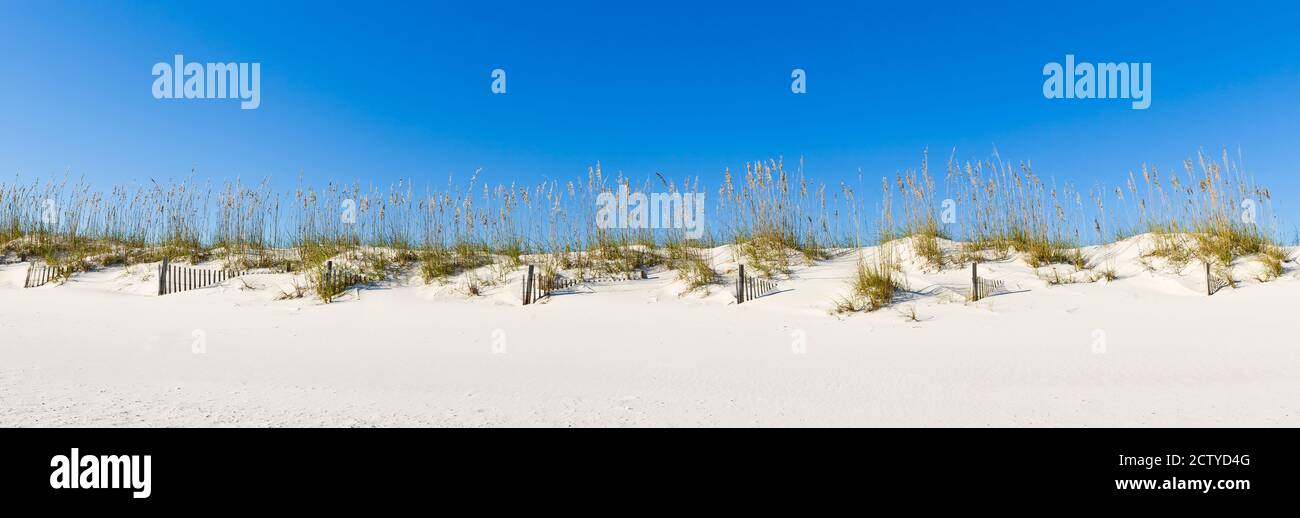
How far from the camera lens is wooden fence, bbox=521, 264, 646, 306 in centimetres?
559

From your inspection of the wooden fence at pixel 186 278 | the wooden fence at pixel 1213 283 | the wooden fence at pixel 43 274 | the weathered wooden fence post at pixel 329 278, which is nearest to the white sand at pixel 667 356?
the wooden fence at pixel 1213 283

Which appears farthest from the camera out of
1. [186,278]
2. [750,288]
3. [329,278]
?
[186,278]

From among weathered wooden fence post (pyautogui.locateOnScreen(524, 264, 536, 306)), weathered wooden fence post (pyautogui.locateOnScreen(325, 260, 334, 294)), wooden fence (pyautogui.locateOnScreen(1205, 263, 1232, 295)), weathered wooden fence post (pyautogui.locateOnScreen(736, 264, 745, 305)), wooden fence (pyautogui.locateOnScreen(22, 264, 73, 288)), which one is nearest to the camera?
wooden fence (pyautogui.locateOnScreen(1205, 263, 1232, 295))

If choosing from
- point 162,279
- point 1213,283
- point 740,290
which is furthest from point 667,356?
point 162,279

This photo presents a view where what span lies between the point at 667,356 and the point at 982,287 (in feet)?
9.70

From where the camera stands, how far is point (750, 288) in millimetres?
5516

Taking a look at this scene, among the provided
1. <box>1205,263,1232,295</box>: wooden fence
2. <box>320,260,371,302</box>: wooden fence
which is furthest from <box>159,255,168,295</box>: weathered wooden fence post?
<box>1205,263,1232,295</box>: wooden fence

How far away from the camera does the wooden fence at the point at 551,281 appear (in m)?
5.59

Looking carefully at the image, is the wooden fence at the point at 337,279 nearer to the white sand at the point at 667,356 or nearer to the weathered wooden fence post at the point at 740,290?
the white sand at the point at 667,356

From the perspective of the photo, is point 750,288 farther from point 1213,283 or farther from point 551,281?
point 1213,283

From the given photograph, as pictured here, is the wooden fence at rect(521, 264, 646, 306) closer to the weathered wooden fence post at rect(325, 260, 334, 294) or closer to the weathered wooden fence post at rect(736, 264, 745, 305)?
the weathered wooden fence post at rect(736, 264, 745, 305)

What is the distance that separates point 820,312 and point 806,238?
2.05m

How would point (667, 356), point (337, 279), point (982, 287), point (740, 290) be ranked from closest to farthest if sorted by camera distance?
point (667, 356) < point (982, 287) < point (740, 290) < point (337, 279)

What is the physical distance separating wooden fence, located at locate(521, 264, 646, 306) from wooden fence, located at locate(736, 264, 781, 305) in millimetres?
1217
